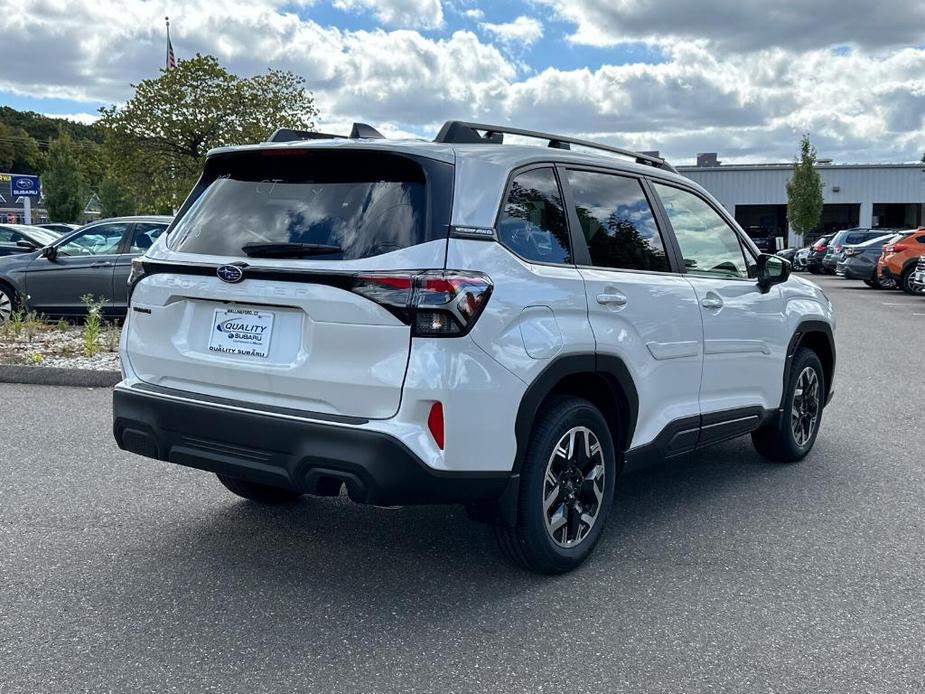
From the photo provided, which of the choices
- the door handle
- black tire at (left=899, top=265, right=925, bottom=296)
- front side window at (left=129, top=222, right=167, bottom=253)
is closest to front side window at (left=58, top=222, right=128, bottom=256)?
front side window at (left=129, top=222, right=167, bottom=253)

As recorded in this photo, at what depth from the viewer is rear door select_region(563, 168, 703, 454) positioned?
4.41 metres

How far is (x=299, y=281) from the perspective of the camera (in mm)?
3793

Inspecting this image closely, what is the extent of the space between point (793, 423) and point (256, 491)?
3.43 meters

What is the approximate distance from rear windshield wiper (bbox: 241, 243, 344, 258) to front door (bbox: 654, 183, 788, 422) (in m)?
2.07

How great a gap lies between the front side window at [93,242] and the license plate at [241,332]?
940cm

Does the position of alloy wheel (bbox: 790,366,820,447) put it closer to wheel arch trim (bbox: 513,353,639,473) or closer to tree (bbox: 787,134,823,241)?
wheel arch trim (bbox: 513,353,639,473)

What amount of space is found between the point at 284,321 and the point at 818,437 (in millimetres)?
4872

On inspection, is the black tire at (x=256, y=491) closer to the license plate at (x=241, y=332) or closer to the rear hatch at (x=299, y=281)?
the rear hatch at (x=299, y=281)

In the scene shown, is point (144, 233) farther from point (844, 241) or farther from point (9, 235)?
point (844, 241)

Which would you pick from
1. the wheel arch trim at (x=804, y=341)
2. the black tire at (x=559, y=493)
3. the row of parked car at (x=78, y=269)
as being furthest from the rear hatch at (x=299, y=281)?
the row of parked car at (x=78, y=269)

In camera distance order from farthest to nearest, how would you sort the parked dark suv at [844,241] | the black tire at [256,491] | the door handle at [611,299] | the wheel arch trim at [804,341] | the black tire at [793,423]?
the parked dark suv at [844,241] < the black tire at [793,423] < the wheel arch trim at [804,341] < the black tire at [256,491] < the door handle at [611,299]

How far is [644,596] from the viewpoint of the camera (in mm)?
4066

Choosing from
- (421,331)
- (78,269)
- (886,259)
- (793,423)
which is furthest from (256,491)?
(886,259)

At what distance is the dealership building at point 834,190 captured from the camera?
210 feet
